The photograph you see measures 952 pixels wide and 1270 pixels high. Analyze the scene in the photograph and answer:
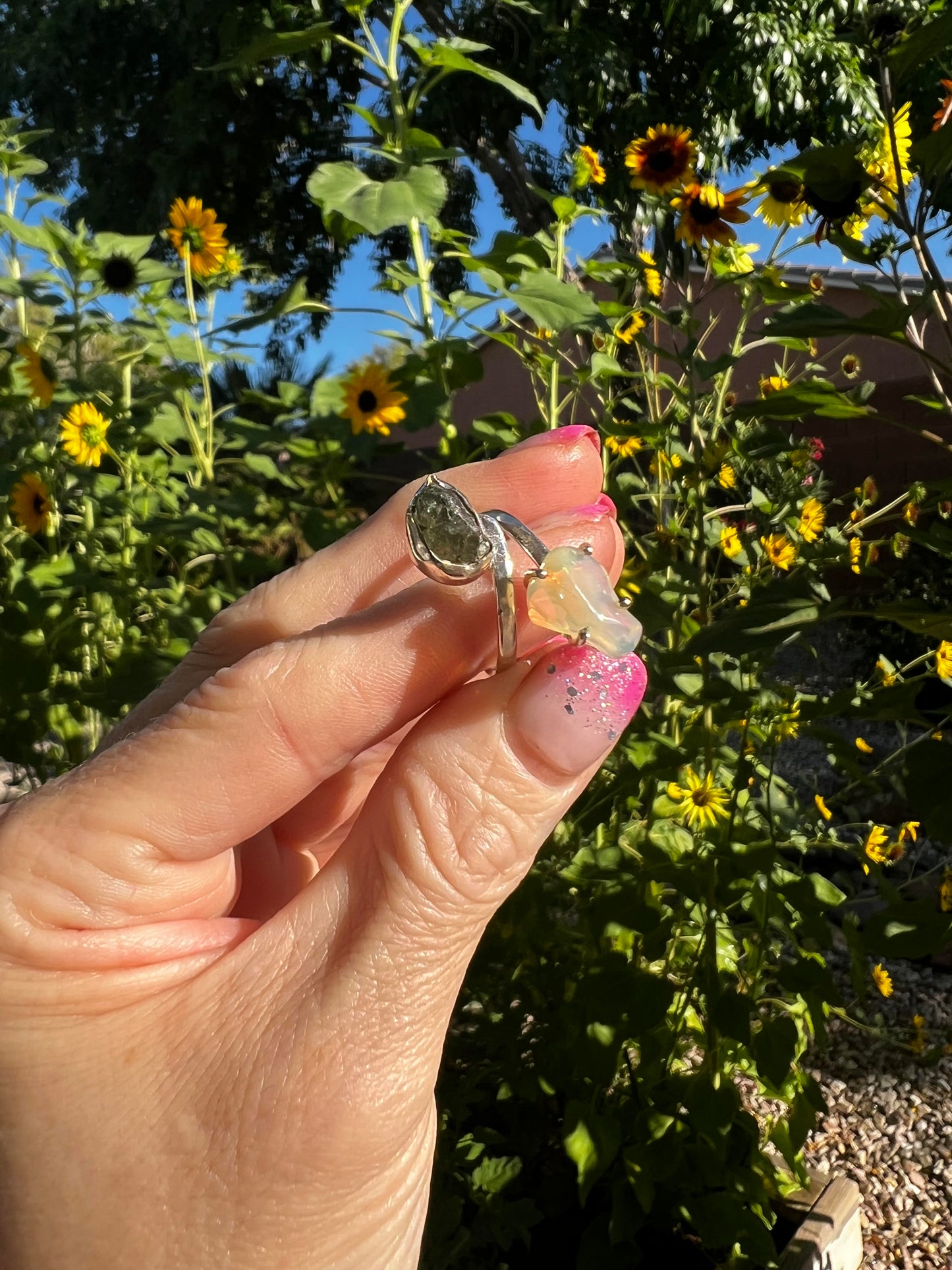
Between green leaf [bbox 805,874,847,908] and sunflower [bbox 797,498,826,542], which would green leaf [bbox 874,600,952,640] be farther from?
sunflower [bbox 797,498,826,542]

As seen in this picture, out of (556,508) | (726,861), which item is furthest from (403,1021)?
(726,861)

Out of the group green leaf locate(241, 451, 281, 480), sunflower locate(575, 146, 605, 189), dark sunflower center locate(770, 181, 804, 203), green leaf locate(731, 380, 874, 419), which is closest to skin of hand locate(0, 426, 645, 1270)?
green leaf locate(731, 380, 874, 419)

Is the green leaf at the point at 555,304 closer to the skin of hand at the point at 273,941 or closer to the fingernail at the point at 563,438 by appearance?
→ the fingernail at the point at 563,438

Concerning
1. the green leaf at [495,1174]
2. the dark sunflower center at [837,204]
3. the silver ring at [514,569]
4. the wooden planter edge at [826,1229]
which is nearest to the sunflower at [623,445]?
the dark sunflower center at [837,204]

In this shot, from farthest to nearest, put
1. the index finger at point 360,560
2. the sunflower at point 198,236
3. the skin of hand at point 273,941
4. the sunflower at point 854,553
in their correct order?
the sunflower at point 198,236, the sunflower at point 854,553, the index finger at point 360,560, the skin of hand at point 273,941

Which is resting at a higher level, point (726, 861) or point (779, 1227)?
point (726, 861)

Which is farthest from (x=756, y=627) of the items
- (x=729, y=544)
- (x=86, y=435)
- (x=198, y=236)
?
(x=198, y=236)

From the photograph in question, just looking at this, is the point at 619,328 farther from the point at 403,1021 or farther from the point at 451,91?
the point at 451,91
